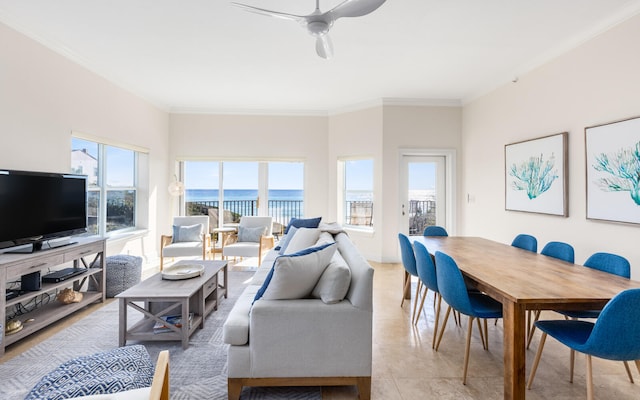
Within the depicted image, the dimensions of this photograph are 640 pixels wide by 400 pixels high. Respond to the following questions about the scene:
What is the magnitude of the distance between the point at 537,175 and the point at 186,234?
497 cm

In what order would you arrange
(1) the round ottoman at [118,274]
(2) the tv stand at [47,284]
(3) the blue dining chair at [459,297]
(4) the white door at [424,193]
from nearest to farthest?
(3) the blue dining chair at [459,297], (2) the tv stand at [47,284], (1) the round ottoman at [118,274], (4) the white door at [424,193]

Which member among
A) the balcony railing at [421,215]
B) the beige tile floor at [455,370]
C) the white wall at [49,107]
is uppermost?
the white wall at [49,107]

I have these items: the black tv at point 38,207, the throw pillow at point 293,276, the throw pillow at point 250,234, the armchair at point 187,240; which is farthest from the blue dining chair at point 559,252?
the black tv at point 38,207

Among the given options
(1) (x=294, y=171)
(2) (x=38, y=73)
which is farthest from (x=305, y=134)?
(2) (x=38, y=73)

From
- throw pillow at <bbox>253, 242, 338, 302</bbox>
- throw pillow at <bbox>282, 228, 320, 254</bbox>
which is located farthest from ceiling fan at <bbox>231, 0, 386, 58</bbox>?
throw pillow at <bbox>282, 228, 320, 254</bbox>

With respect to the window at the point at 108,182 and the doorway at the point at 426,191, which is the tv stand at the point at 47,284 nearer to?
the window at the point at 108,182

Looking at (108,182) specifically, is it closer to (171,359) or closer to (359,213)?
(171,359)

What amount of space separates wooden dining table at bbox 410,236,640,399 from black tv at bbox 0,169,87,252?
364 centimetres

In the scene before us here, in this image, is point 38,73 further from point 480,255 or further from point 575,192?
point 575,192

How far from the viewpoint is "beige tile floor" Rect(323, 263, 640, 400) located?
1.92m

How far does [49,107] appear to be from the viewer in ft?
10.5

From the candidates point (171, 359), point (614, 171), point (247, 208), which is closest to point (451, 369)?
point (171, 359)

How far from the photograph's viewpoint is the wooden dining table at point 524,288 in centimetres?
163

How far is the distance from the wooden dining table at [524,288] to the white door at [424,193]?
9.17 ft
